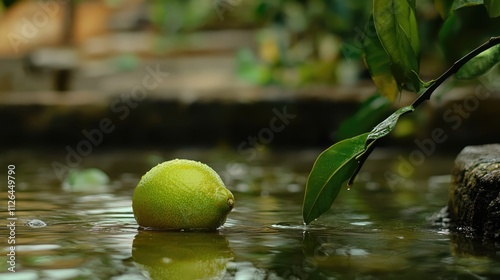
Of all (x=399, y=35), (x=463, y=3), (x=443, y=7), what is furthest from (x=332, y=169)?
(x=443, y=7)

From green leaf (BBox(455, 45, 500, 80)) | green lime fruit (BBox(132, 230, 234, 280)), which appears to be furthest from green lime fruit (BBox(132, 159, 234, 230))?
green leaf (BBox(455, 45, 500, 80))

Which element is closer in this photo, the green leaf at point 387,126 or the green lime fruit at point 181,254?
the green lime fruit at point 181,254

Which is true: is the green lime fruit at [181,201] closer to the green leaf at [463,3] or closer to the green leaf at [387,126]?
the green leaf at [387,126]

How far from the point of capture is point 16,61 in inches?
366

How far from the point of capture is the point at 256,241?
5.25ft

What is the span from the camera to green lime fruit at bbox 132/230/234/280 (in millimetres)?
1260

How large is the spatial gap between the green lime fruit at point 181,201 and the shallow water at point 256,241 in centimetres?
4

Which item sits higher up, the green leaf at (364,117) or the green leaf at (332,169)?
the green leaf at (364,117)

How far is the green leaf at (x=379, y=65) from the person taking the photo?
1887 mm

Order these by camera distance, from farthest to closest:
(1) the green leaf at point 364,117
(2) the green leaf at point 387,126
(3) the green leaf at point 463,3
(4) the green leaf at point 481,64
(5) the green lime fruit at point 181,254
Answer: (1) the green leaf at point 364,117, (4) the green leaf at point 481,64, (3) the green leaf at point 463,3, (2) the green leaf at point 387,126, (5) the green lime fruit at point 181,254

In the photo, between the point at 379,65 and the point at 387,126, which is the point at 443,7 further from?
the point at 387,126

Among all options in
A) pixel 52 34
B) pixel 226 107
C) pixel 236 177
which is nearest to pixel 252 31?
pixel 52 34

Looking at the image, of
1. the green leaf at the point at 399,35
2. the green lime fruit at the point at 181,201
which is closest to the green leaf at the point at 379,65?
the green leaf at the point at 399,35

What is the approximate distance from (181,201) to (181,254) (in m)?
0.32
